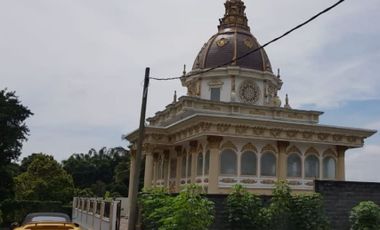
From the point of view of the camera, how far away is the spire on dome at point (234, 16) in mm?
41000

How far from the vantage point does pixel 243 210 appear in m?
12.5

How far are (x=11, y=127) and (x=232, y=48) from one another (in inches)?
696

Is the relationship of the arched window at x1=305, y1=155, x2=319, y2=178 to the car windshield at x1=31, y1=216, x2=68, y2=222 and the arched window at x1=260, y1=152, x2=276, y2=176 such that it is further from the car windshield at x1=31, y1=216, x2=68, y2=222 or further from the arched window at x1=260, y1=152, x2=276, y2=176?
the car windshield at x1=31, y1=216, x2=68, y2=222

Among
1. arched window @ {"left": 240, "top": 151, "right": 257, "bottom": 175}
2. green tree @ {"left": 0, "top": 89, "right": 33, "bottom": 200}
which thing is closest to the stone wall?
arched window @ {"left": 240, "top": 151, "right": 257, "bottom": 175}

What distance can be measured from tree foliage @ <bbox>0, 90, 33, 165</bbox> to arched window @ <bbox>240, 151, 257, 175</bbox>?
57.6 feet

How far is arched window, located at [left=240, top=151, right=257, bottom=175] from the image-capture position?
28.5 meters

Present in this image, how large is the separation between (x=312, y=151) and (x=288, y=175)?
2.34 meters

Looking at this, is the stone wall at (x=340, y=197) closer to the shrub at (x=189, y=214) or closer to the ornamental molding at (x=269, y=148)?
the shrub at (x=189, y=214)

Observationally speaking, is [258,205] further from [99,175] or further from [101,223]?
[99,175]

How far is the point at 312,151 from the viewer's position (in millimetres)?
30594

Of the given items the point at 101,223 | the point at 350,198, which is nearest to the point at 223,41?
the point at 101,223

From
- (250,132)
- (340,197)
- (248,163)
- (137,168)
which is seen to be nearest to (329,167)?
(248,163)

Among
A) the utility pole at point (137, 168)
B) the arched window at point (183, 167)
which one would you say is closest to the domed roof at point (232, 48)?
the arched window at point (183, 167)

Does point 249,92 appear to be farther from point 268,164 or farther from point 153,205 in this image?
point 153,205
